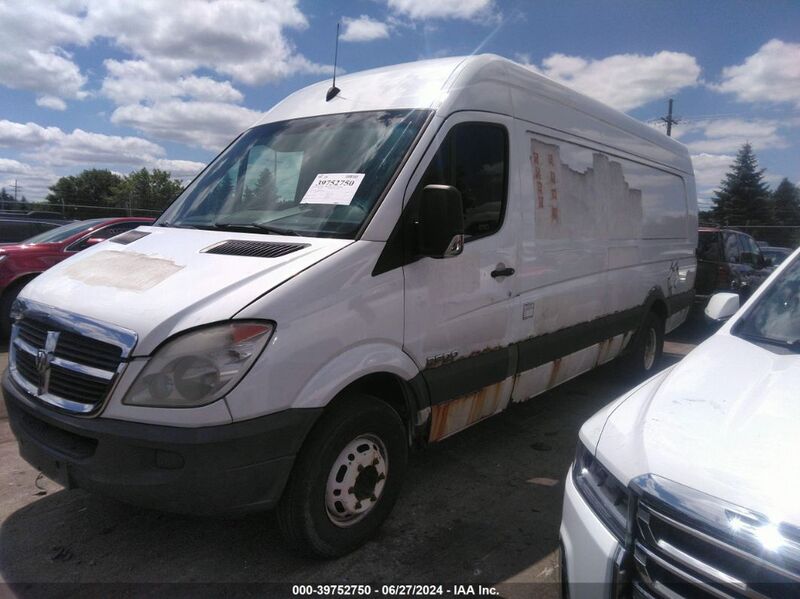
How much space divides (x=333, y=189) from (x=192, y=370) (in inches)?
50.8

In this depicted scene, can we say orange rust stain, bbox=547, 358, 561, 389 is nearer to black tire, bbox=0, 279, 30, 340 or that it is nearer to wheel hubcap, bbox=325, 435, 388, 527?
wheel hubcap, bbox=325, 435, 388, 527

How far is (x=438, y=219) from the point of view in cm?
290

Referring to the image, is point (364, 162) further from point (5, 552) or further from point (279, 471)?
point (5, 552)

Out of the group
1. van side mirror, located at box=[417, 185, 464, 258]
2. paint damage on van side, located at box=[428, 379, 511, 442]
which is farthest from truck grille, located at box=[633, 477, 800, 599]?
paint damage on van side, located at box=[428, 379, 511, 442]

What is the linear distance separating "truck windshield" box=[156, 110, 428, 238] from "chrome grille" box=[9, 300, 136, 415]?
998mm

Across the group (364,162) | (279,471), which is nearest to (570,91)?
(364,162)

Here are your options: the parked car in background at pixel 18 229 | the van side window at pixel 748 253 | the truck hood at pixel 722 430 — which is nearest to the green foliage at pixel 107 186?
the parked car in background at pixel 18 229

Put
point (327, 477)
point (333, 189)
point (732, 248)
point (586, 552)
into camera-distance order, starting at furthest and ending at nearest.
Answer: point (732, 248) → point (333, 189) → point (327, 477) → point (586, 552)

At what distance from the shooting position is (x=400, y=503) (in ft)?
11.4

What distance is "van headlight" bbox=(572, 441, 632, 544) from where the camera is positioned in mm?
1852

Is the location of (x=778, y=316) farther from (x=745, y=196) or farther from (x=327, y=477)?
(x=745, y=196)

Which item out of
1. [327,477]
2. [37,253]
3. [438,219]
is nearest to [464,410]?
[327,477]

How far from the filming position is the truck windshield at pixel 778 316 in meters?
2.65

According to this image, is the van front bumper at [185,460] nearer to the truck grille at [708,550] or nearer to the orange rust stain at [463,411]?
the orange rust stain at [463,411]
